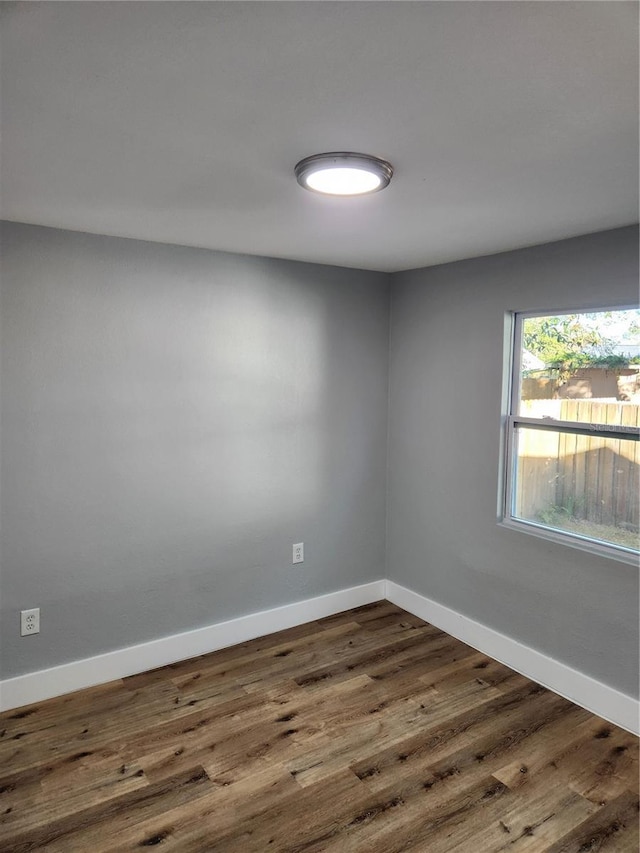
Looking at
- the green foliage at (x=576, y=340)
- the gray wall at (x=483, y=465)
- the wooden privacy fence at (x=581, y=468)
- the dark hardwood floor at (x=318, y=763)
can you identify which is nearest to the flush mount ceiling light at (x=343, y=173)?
the gray wall at (x=483, y=465)

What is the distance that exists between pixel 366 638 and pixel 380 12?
3159 mm

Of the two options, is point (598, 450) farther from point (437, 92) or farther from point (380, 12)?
point (380, 12)

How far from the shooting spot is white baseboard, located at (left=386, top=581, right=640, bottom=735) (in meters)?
2.63

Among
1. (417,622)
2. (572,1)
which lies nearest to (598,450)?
(417,622)

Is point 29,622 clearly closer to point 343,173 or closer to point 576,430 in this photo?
point 343,173

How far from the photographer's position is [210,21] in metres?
1.07

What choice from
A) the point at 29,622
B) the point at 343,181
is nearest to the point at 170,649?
the point at 29,622

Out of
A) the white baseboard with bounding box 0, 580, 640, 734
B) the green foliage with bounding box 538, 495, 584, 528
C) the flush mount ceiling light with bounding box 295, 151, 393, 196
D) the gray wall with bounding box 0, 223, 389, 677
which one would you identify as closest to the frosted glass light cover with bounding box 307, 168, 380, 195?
the flush mount ceiling light with bounding box 295, 151, 393, 196

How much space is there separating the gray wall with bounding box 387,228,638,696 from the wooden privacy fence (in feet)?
0.58

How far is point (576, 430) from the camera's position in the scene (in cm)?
285

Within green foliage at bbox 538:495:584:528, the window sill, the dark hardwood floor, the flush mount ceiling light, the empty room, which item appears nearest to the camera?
the empty room

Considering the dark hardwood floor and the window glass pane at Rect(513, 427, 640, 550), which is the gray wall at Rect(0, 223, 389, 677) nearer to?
the dark hardwood floor

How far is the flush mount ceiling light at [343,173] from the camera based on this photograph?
1.72 m

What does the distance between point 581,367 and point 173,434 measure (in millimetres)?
2095
